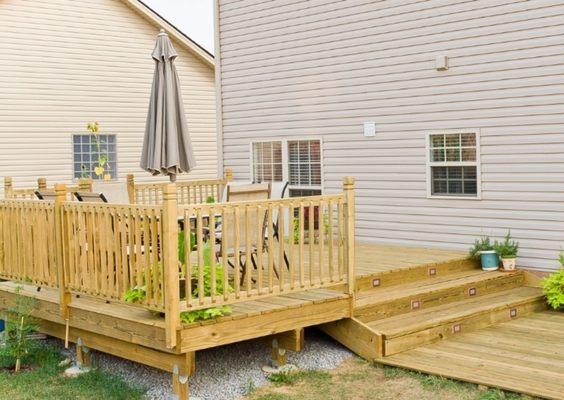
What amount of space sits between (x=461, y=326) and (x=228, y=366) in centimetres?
230

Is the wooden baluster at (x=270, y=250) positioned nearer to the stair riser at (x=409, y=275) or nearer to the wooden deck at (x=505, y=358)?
the wooden deck at (x=505, y=358)

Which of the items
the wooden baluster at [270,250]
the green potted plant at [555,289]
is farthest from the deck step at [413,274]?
the wooden baluster at [270,250]

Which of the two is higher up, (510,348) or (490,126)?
(490,126)

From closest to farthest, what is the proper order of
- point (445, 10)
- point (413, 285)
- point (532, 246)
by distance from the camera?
point (413, 285), point (532, 246), point (445, 10)

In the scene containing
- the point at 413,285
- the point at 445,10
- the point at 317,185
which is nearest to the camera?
the point at 413,285

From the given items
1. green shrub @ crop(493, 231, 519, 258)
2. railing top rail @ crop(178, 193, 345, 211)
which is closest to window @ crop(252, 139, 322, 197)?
green shrub @ crop(493, 231, 519, 258)

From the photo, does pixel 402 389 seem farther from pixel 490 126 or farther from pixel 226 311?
pixel 490 126

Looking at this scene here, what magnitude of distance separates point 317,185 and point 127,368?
17.2 ft

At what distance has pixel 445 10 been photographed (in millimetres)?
9562

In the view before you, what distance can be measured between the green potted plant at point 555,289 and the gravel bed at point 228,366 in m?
2.56

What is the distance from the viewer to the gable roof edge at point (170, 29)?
16.8 meters

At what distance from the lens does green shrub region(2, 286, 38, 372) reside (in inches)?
273

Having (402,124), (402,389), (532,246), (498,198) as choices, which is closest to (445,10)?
(402,124)

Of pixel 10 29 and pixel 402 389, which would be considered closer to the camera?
pixel 402 389
